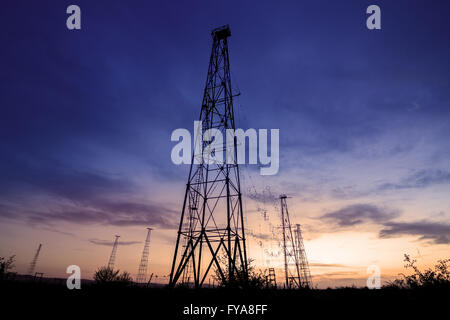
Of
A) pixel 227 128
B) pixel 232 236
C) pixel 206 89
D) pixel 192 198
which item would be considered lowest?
pixel 232 236

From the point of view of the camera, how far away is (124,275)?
99.1ft

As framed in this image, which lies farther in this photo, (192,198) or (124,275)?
(124,275)

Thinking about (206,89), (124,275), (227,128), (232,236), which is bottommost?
(124,275)

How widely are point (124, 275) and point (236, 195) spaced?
22.9 meters
